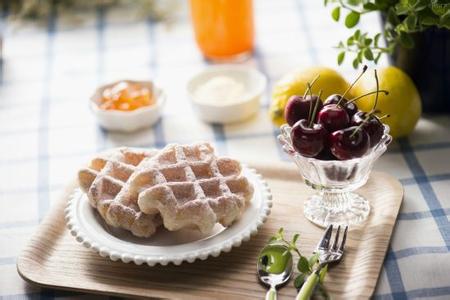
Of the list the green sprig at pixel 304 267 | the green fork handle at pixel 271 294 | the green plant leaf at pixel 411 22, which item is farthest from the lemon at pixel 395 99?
the green fork handle at pixel 271 294

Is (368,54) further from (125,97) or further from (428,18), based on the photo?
(125,97)

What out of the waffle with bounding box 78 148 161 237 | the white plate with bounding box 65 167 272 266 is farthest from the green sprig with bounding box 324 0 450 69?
the waffle with bounding box 78 148 161 237

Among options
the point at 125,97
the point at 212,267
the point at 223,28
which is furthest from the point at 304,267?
the point at 223,28

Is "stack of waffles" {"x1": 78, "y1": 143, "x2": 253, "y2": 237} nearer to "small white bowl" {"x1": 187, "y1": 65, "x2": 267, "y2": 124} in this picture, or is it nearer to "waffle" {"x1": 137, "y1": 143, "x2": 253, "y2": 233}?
"waffle" {"x1": 137, "y1": 143, "x2": 253, "y2": 233}

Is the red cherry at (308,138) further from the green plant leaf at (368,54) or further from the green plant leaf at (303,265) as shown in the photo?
the green plant leaf at (368,54)

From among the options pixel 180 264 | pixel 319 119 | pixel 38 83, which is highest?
pixel 319 119

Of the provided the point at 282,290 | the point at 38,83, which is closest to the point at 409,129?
the point at 282,290

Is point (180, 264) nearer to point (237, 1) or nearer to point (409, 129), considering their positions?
point (409, 129)
